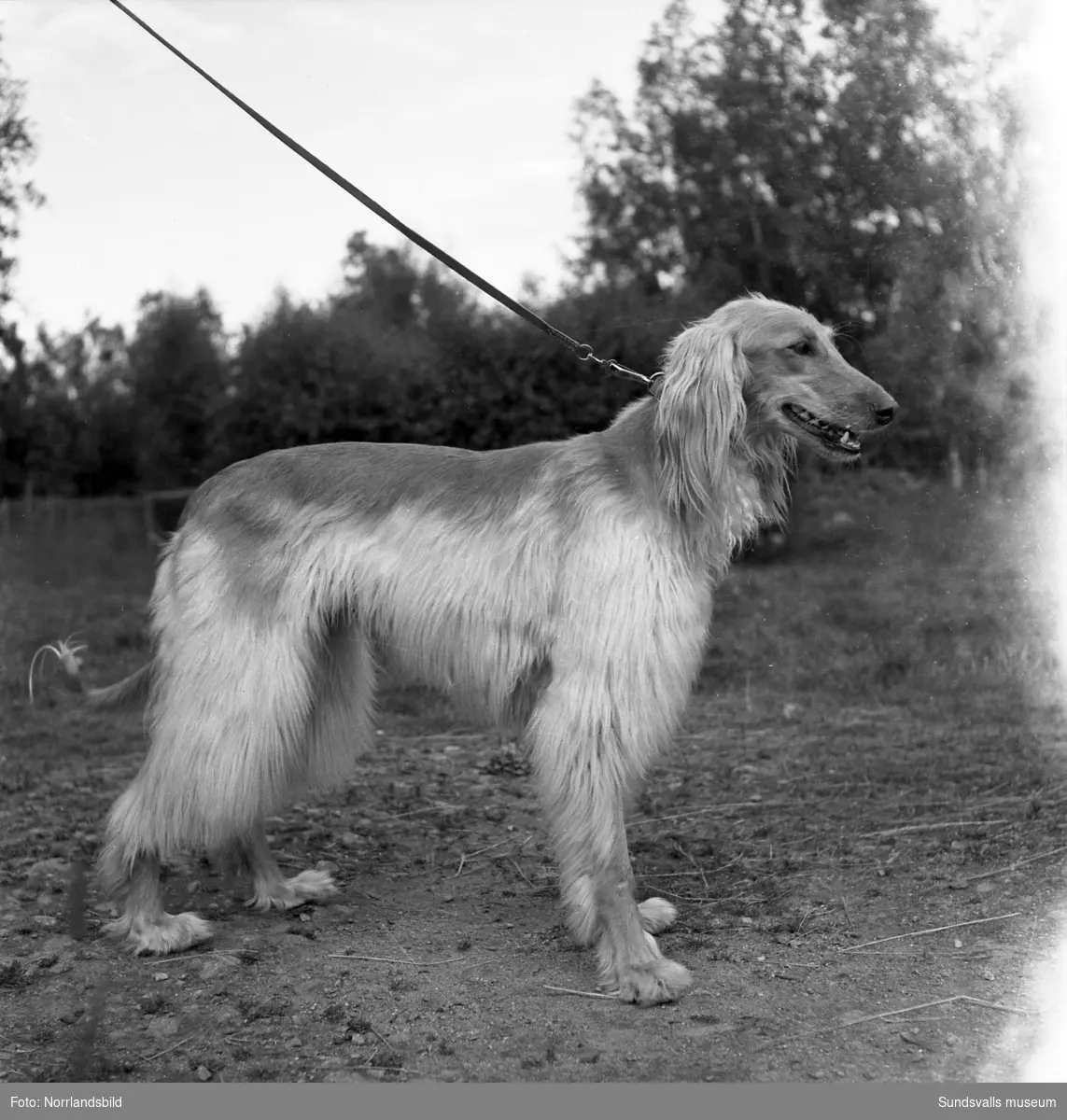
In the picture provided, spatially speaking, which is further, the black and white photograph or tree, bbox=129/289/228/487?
tree, bbox=129/289/228/487

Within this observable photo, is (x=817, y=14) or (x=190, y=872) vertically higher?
(x=817, y=14)

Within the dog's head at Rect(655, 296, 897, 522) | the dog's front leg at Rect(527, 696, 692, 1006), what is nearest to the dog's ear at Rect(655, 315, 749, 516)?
the dog's head at Rect(655, 296, 897, 522)

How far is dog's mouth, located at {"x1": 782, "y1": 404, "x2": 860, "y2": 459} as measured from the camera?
3.62 metres

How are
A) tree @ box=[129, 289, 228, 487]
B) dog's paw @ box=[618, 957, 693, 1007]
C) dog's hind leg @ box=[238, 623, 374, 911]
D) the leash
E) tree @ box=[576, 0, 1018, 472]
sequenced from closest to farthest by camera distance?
dog's paw @ box=[618, 957, 693, 1007] → the leash → dog's hind leg @ box=[238, 623, 374, 911] → tree @ box=[576, 0, 1018, 472] → tree @ box=[129, 289, 228, 487]

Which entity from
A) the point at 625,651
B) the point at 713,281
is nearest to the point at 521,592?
the point at 625,651

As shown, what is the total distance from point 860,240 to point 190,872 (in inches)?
213

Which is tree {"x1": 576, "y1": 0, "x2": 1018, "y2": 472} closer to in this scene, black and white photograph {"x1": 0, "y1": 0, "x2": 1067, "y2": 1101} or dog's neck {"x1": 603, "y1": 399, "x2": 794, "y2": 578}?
black and white photograph {"x1": 0, "y1": 0, "x2": 1067, "y2": 1101}

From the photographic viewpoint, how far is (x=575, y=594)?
11.7 ft

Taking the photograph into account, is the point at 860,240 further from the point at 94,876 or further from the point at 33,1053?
the point at 33,1053

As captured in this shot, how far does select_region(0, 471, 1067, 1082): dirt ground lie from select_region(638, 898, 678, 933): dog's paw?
0.05 metres

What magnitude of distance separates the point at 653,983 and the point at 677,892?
2.94ft

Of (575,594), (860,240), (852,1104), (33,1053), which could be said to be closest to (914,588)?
(860,240)

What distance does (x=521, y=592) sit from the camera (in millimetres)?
3672

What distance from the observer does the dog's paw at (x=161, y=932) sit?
148 inches
